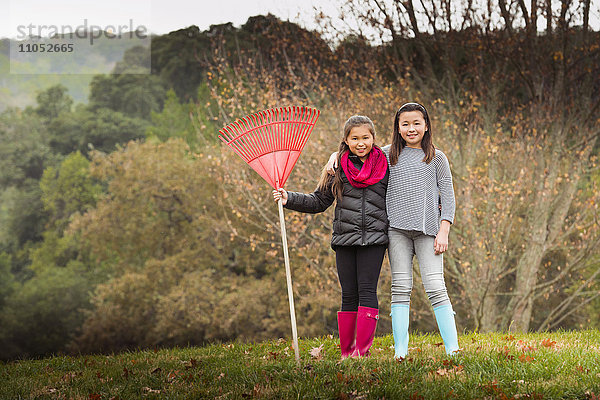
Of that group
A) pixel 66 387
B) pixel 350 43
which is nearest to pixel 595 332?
pixel 66 387

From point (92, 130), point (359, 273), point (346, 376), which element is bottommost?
point (346, 376)

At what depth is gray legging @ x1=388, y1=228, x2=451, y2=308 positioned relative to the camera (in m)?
3.99

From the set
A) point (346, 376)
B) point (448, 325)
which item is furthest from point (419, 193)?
point (346, 376)

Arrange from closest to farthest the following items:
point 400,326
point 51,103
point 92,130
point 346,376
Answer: point 346,376
point 400,326
point 92,130
point 51,103

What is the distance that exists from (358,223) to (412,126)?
75 centimetres

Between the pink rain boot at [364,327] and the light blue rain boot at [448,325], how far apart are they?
0.40 metres

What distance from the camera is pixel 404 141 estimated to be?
425 cm

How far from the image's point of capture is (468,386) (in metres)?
3.34

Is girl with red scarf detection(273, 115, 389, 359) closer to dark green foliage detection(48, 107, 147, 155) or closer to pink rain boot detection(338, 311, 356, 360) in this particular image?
pink rain boot detection(338, 311, 356, 360)

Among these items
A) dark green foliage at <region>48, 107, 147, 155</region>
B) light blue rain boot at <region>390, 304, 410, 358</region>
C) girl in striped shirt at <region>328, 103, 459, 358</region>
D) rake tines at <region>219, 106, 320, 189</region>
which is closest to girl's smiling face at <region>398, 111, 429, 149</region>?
girl in striped shirt at <region>328, 103, 459, 358</region>

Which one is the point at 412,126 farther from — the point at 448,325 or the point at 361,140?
the point at 448,325

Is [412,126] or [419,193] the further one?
[412,126]

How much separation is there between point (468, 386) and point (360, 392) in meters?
0.61

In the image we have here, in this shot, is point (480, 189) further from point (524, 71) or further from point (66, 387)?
point (66, 387)
